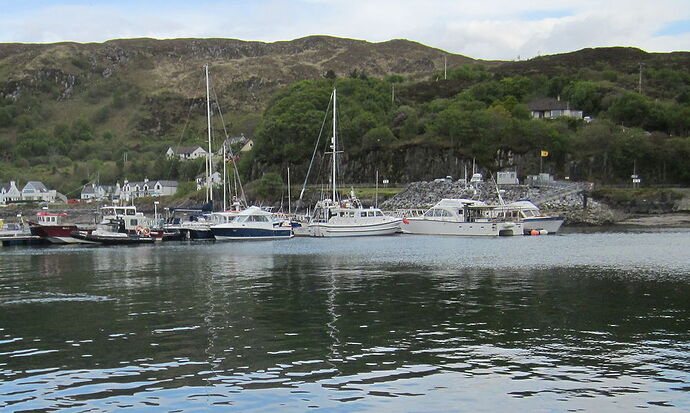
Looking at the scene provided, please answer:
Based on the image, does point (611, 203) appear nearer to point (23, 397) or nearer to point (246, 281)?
point (246, 281)

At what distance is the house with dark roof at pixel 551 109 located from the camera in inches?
5541

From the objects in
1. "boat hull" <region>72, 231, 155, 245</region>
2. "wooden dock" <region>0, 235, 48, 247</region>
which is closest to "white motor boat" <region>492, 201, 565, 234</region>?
"boat hull" <region>72, 231, 155, 245</region>

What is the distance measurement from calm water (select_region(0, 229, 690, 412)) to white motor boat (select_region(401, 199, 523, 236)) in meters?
32.1

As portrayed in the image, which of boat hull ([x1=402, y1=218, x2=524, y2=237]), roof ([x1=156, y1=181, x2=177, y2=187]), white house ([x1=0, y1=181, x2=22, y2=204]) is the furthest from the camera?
white house ([x1=0, y1=181, x2=22, y2=204])

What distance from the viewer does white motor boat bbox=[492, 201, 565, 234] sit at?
7856 cm

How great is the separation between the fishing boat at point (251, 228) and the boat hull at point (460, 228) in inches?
541

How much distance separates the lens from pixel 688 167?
357 feet

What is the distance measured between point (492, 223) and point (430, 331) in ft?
183

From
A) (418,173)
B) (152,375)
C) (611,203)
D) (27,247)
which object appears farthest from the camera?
(418,173)

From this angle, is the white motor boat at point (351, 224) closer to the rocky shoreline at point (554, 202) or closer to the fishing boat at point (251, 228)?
the fishing boat at point (251, 228)

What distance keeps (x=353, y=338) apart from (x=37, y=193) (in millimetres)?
156884

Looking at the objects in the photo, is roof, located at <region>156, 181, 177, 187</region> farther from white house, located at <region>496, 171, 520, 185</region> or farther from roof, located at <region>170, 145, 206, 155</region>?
white house, located at <region>496, 171, 520, 185</region>

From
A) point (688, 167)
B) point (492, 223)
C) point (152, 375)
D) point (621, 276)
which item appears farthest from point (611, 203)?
point (152, 375)

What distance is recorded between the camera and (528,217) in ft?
262
